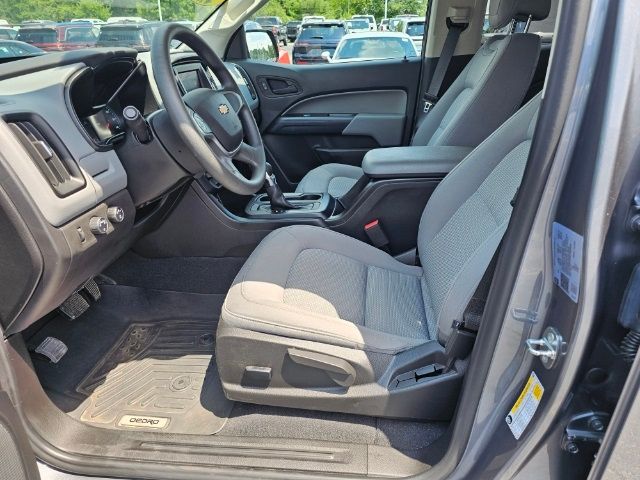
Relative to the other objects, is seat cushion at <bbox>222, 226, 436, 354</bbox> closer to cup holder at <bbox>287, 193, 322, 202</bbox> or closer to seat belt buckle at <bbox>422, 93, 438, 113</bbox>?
cup holder at <bbox>287, 193, 322, 202</bbox>

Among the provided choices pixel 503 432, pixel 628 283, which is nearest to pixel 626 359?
pixel 628 283

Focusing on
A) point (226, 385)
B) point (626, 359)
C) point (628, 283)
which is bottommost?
point (226, 385)

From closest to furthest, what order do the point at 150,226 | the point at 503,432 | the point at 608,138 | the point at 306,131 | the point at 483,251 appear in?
the point at 608,138
the point at 503,432
the point at 483,251
the point at 150,226
the point at 306,131

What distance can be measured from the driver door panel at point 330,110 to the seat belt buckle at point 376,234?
1.17 meters

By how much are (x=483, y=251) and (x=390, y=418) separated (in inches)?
18.6

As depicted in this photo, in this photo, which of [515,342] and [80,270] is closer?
[515,342]

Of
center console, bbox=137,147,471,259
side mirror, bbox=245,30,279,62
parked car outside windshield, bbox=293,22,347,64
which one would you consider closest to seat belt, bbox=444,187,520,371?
center console, bbox=137,147,471,259

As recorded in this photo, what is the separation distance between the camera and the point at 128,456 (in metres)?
1.23

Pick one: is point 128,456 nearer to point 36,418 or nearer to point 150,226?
point 36,418

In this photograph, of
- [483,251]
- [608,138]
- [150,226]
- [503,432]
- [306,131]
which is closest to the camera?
[608,138]

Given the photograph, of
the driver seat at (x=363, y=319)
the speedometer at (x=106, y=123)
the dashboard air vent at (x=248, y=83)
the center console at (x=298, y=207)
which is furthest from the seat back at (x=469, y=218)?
the dashboard air vent at (x=248, y=83)

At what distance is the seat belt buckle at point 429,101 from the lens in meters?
2.83

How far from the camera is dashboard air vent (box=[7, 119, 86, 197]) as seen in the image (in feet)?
3.59

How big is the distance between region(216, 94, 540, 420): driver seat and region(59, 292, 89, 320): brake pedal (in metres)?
0.69
